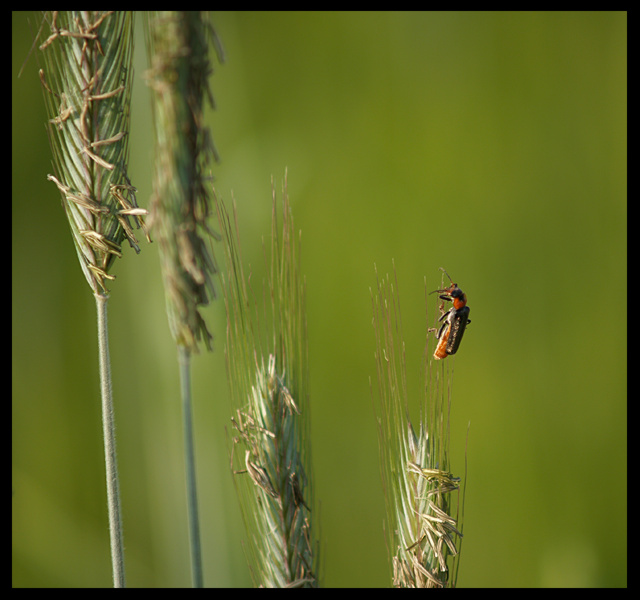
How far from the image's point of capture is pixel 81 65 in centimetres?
40

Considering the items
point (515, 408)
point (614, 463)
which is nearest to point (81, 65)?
point (515, 408)

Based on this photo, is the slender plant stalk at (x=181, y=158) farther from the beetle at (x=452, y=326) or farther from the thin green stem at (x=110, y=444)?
the beetle at (x=452, y=326)

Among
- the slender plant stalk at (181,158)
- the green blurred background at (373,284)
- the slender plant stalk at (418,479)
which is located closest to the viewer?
the slender plant stalk at (181,158)

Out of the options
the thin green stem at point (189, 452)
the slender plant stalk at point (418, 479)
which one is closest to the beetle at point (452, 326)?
the slender plant stalk at point (418, 479)

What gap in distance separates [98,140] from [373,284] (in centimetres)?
49

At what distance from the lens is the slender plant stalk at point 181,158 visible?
0.99ft

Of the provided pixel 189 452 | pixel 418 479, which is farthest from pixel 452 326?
pixel 189 452

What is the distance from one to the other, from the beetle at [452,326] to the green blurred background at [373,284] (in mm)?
285

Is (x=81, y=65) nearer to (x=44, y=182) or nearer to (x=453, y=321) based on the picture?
(x=453, y=321)

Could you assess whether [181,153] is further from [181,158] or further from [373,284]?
[373,284]

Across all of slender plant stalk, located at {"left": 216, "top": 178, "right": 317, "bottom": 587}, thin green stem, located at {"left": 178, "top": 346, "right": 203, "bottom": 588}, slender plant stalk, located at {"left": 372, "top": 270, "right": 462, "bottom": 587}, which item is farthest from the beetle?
thin green stem, located at {"left": 178, "top": 346, "right": 203, "bottom": 588}

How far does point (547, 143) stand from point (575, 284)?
22cm

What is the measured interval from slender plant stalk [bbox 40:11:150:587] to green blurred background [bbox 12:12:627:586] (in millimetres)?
408

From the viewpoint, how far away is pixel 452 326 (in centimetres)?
52
